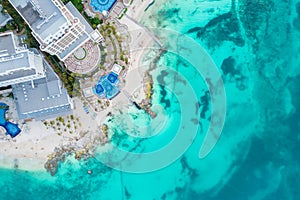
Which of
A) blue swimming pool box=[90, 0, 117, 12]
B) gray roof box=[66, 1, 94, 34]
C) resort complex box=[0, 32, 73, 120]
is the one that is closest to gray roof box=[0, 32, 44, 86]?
resort complex box=[0, 32, 73, 120]

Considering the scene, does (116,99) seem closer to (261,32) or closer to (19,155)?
(19,155)

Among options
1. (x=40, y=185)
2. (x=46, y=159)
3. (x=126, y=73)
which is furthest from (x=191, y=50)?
→ (x=40, y=185)

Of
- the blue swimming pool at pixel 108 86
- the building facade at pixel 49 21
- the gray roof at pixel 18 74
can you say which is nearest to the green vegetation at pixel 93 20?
the building facade at pixel 49 21

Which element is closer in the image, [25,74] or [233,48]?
[25,74]

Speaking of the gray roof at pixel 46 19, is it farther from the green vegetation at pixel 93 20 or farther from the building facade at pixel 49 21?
the green vegetation at pixel 93 20

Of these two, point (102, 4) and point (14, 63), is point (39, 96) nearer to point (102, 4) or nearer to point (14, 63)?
point (14, 63)

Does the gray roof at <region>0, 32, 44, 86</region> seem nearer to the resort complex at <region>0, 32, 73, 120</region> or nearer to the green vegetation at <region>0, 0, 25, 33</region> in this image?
the resort complex at <region>0, 32, 73, 120</region>
